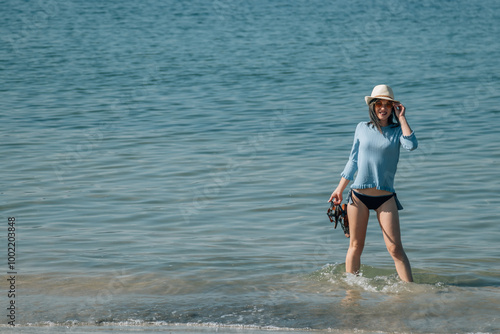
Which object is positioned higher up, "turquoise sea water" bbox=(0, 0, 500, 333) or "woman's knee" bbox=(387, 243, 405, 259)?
"woman's knee" bbox=(387, 243, 405, 259)

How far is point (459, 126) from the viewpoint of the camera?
16359 mm

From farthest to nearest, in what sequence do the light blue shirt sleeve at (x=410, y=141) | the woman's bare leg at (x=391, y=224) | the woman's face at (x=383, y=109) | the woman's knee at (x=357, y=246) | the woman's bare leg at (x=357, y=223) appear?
the woman's knee at (x=357, y=246) < the woman's bare leg at (x=357, y=223) < the woman's bare leg at (x=391, y=224) < the woman's face at (x=383, y=109) < the light blue shirt sleeve at (x=410, y=141)

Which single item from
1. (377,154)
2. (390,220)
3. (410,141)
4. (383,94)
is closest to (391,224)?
(390,220)

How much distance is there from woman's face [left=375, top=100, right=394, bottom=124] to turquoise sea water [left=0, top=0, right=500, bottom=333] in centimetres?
165

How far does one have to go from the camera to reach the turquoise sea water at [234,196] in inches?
272

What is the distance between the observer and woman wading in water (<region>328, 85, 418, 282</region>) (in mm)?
6395

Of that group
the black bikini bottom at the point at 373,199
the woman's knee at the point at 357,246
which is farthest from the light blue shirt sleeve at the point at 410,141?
the woman's knee at the point at 357,246

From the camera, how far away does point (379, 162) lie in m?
6.50

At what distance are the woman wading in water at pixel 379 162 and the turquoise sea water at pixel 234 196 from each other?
2.62 ft

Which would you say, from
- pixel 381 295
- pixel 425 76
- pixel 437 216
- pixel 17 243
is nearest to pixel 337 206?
pixel 381 295

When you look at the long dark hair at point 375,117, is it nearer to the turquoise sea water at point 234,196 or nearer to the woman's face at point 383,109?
the woman's face at point 383,109

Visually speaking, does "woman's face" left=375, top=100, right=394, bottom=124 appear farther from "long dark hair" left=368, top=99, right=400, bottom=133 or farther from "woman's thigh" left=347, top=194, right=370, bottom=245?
"woman's thigh" left=347, top=194, right=370, bottom=245

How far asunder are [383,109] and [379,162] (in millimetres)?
440

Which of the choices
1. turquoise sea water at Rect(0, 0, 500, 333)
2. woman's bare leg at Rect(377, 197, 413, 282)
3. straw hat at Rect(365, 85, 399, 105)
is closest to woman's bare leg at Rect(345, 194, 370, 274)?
woman's bare leg at Rect(377, 197, 413, 282)
